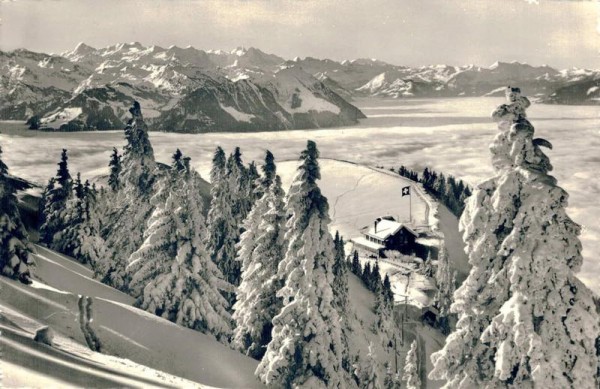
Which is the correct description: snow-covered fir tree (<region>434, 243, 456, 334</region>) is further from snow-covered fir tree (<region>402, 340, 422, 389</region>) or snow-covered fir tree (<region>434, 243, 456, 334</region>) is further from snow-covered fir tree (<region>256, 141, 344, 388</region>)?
snow-covered fir tree (<region>256, 141, 344, 388</region>)

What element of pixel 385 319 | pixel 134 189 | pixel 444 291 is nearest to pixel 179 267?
pixel 134 189

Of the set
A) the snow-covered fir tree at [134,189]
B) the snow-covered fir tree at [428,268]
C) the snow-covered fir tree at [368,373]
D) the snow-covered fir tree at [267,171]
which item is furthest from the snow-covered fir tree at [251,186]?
the snow-covered fir tree at [428,268]

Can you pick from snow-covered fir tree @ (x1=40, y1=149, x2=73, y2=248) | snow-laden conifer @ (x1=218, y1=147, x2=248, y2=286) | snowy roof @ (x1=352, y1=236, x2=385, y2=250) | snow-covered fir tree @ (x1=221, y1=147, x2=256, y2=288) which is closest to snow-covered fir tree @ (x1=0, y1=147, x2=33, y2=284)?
snow-covered fir tree @ (x1=40, y1=149, x2=73, y2=248)

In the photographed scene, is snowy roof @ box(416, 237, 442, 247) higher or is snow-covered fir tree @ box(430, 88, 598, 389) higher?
snow-covered fir tree @ box(430, 88, 598, 389)

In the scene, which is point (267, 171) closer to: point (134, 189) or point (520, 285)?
point (134, 189)

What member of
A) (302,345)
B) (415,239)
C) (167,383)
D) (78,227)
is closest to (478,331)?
(302,345)

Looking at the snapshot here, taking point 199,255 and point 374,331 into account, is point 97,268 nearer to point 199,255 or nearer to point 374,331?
point 199,255

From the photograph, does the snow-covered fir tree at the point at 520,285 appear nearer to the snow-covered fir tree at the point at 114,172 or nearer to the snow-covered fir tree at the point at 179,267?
the snow-covered fir tree at the point at 179,267
